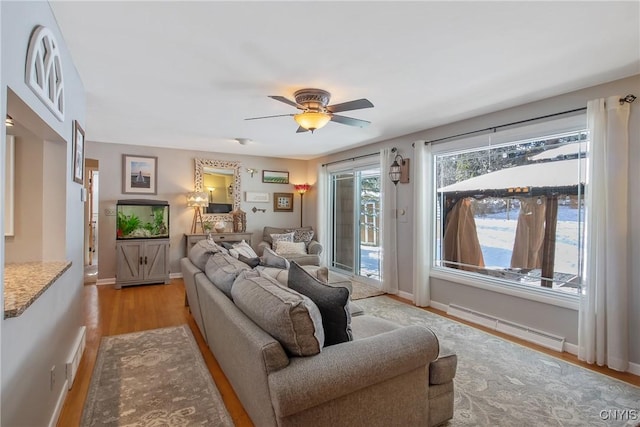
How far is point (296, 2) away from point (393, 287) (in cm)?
412

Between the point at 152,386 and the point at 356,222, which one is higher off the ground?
the point at 356,222

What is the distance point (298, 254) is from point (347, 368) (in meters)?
4.39

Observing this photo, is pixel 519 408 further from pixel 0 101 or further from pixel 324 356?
pixel 0 101

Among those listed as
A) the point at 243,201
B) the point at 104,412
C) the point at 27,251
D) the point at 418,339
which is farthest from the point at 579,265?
the point at 243,201

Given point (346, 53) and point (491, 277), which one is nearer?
point (346, 53)

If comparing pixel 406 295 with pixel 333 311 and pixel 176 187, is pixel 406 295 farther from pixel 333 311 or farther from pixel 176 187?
pixel 176 187

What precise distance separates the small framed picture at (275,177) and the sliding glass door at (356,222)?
3.56 feet

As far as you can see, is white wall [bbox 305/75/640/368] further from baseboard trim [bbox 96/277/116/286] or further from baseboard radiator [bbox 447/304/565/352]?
baseboard trim [bbox 96/277/116/286]

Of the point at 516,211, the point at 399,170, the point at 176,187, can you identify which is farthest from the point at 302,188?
the point at 516,211

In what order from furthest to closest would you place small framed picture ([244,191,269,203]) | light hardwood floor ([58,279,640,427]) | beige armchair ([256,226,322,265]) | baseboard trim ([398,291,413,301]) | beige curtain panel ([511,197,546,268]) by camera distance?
small framed picture ([244,191,269,203]), beige armchair ([256,226,322,265]), baseboard trim ([398,291,413,301]), beige curtain panel ([511,197,546,268]), light hardwood floor ([58,279,640,427])

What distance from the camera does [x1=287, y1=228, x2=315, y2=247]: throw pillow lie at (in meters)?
6.38

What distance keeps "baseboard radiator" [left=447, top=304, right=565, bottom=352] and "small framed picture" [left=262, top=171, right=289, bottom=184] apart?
433 cm

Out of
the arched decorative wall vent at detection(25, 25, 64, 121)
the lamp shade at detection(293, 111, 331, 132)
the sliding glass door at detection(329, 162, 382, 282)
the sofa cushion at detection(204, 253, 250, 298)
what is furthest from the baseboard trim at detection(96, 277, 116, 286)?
the lamp shade at detection(293, 111, 331, 132)

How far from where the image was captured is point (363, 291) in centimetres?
504
